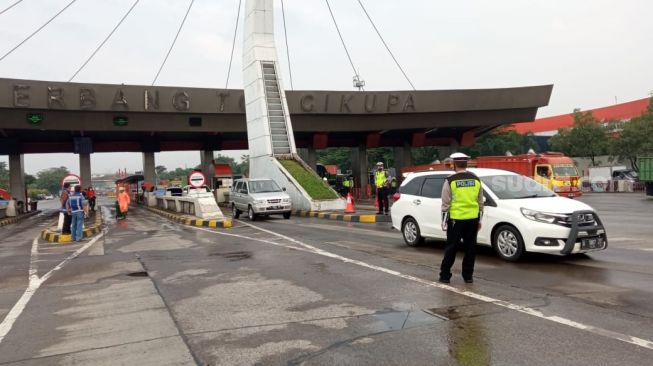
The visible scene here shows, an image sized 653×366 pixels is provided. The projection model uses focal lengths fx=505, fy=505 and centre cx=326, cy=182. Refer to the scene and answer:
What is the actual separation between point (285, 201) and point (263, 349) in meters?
16.1

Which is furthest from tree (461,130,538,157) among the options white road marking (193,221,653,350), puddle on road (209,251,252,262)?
white road marking (193,221,653,350)

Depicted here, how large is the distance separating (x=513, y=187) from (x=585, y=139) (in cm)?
4291

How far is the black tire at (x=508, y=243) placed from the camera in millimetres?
8227

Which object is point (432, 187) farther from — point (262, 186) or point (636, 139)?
point (636, 139)

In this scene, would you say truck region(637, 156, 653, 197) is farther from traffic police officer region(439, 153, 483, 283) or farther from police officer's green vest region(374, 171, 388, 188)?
traffic police officer region(439, 153, 483, 283)

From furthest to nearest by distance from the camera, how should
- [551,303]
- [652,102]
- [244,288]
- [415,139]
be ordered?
1. [415,139]
2. [652,102]
3. [244,288]
4. [551,303]

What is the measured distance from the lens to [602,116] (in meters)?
63.4

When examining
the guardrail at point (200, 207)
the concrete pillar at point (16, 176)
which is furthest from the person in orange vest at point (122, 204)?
the concrete pillar at point (16, 176)

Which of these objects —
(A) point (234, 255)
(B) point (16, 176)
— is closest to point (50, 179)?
(B) point (16, 176)

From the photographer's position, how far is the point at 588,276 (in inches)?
280

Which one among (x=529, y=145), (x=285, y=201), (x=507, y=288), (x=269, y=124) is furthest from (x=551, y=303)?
(x=529, y=145)

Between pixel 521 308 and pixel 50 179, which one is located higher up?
pixel 50 179

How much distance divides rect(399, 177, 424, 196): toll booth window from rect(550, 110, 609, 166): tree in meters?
41.1

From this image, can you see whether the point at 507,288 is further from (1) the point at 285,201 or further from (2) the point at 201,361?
(1) the point at 285,201
